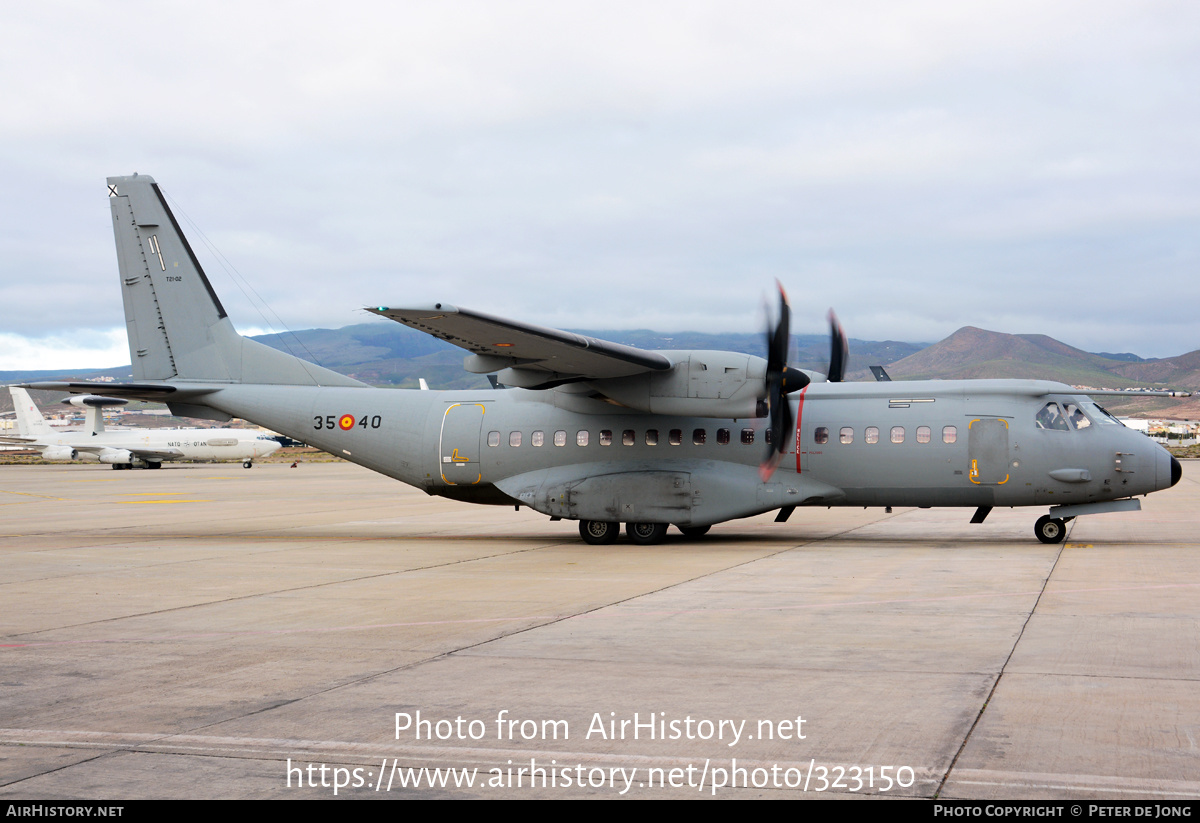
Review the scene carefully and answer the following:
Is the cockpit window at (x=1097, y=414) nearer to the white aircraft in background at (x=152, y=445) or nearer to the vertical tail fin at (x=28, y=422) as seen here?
the white aircraft in background at (x=152, y=445)

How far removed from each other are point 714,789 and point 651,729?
1.15 meters

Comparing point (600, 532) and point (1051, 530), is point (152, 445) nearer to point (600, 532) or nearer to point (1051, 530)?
point (600, 532)

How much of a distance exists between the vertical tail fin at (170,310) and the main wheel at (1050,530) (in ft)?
49.9

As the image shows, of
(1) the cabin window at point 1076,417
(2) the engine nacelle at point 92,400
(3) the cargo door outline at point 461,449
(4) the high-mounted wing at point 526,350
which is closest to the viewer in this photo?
(4) the high-mounted wing at point 526,350

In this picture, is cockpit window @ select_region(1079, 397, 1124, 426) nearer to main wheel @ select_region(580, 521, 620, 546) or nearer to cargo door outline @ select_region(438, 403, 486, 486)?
main wheel @ select_region(580, 521, 620, 546)

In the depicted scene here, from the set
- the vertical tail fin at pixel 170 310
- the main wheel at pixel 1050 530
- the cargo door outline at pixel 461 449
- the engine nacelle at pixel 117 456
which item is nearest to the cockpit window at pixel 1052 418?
the main wheel at pixel 1050 530

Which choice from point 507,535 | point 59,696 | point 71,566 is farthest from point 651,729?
point 507,535

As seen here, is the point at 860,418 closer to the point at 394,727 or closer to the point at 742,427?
the point at 742,427

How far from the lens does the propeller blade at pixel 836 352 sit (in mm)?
21188

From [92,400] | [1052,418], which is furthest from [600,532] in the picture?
[92,400]

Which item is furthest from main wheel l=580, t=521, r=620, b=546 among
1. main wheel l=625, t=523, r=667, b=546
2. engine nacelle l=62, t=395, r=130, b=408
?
engine nacelle l=62, t=395, r=130, b=408

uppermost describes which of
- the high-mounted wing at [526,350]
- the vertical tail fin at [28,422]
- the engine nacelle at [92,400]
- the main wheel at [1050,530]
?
the high-mounted wing at [526,350]

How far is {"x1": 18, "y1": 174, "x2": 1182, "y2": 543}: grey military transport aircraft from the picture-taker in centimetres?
1814

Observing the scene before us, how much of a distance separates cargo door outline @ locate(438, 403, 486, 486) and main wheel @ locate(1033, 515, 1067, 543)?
11.4 m
